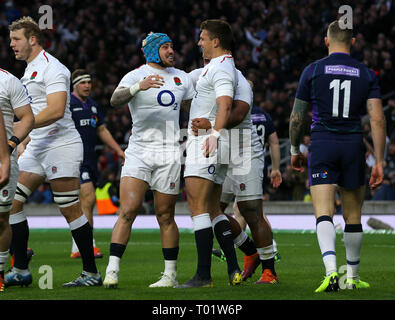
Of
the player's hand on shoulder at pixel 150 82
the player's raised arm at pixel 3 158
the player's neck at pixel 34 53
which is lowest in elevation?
the player's raised arm at pixel 3 158

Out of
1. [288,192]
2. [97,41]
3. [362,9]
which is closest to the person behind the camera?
[288,192]

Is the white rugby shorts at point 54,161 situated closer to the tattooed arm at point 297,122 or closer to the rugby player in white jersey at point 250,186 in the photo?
the rugby player in white jersey at point 250,186

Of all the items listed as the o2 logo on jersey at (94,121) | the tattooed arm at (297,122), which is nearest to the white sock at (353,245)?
the tattooed arm at (297,122)

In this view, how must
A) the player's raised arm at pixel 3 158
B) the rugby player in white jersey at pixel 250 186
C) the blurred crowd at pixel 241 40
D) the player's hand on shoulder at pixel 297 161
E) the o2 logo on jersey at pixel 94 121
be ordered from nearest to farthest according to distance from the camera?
the player's raised arm at pixel 3 158 < the player's hand on shoulder at pixel 297 161 < the rugby player in white jersey at pixel 250 186 < the o2 logo on jersey at pixel 94 121 < the blurred crowd at pixel 241 40

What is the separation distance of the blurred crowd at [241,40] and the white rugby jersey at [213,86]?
1157 centimetres

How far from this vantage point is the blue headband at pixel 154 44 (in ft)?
26.8

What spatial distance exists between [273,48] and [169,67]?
53.9ft

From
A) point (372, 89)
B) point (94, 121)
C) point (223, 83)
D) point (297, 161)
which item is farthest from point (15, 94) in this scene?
point (94, 121)

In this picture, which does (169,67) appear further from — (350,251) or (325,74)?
(350,251)

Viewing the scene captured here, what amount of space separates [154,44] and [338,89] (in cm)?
186

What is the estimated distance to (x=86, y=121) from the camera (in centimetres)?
1283

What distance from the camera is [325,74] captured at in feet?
24.3
